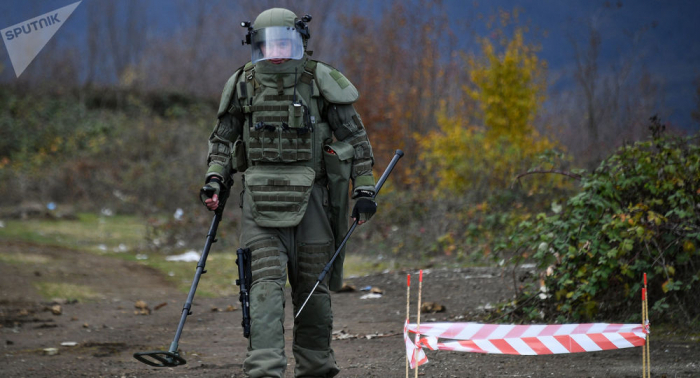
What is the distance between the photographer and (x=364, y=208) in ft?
A: 15.1

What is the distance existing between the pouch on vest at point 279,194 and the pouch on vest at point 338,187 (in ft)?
0.54

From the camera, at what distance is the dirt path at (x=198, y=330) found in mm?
5445

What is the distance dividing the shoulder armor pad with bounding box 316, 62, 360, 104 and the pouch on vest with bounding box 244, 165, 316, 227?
463 mm

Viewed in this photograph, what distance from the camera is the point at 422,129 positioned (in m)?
21.0

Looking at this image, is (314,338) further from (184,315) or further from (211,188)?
(211,188)

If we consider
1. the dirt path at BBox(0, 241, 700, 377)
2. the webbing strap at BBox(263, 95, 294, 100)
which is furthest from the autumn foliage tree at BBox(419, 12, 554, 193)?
the webbing strap at BBox(263, 95, 294, 100)

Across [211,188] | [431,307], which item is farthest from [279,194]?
[431,307]

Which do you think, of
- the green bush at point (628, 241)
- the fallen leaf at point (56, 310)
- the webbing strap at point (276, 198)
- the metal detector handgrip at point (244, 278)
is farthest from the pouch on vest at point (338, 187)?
the fallen leaf at point (56, 310)

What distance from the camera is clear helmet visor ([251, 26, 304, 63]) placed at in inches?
178

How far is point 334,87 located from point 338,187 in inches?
23.1

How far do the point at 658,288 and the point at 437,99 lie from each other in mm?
15459

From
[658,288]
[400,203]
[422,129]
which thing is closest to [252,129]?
[658,288]

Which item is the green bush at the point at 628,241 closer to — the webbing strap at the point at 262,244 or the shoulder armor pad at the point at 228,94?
the webbing strap at the point at 262,244

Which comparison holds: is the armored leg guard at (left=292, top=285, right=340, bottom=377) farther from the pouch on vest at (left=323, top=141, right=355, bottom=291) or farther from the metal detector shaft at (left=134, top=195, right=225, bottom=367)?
the metal detector shaft at (left=134, top=195, right=225, bottom=367)
